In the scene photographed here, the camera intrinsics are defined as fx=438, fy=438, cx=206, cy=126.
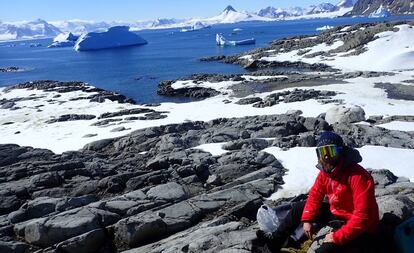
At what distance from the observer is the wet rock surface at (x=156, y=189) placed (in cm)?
1102

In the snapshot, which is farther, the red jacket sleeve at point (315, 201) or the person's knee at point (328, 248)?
the red jacket sleeve at point (315, 201)

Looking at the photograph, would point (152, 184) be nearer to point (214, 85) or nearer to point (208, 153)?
point (208, 153)

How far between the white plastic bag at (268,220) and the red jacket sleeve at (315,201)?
700 millimetres

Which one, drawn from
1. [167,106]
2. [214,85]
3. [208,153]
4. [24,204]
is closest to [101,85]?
[214,85]

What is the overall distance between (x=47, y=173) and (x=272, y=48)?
227 ft

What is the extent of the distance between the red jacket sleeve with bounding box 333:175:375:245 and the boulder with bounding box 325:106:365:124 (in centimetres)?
1914

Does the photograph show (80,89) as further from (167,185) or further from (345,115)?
(167,185)

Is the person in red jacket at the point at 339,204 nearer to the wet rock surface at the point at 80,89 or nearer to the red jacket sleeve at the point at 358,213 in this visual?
the red jacket sleeve at the point at 358,213

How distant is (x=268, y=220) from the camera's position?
8195mm

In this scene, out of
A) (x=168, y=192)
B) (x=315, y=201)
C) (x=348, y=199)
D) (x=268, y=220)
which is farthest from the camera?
(x=168, y=192)

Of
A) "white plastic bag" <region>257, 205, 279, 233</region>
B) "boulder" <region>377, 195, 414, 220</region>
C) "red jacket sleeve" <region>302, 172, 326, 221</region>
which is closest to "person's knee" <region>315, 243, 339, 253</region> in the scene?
"red jacket sleeve" <region>302, 172, 326, 221</region>

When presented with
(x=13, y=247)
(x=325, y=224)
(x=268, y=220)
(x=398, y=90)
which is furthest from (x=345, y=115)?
(x=13, y=247)

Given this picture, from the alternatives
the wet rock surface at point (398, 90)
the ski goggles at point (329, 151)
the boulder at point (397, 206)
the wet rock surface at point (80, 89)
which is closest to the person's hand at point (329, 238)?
the ski goggles at point (329, 151)

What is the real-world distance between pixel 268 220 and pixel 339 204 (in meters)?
1.53
